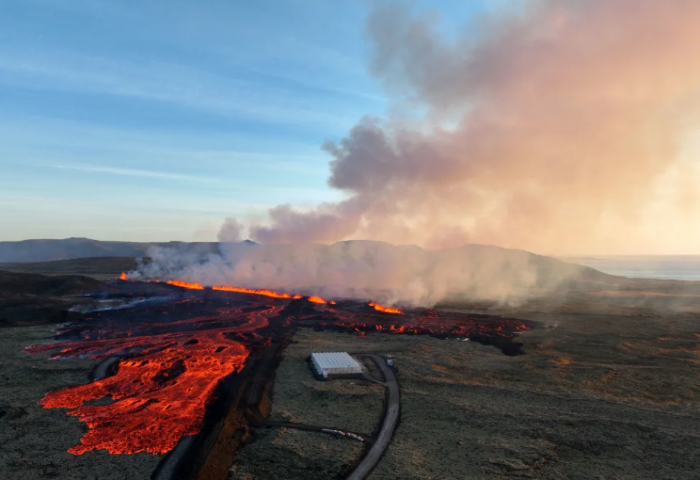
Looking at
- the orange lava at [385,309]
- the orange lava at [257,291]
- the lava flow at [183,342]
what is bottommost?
the lava flow at [183,342]

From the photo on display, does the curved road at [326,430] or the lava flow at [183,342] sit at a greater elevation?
the lava flow at [183,342]

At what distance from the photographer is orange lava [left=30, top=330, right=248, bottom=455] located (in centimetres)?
2538

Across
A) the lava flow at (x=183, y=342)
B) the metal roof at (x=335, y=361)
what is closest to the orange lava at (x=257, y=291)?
the lava flow at (x=183, y=342)

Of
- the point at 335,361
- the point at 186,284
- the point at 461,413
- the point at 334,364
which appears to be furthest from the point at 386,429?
the point at 186,284

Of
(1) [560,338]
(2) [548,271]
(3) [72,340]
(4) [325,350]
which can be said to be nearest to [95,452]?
(4) [325,350]

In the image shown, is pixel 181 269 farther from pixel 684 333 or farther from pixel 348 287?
pixel 684 333

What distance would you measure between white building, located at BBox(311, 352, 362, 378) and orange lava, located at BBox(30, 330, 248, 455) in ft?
25.6

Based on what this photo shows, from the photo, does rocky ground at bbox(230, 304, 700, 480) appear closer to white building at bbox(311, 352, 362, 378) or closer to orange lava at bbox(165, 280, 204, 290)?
white building at bbox(311, 352, 362, 378)

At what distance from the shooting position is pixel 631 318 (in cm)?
7088

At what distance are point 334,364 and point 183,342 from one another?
2126cm

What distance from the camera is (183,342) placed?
48.9 meters

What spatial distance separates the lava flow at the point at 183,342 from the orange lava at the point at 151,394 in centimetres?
7

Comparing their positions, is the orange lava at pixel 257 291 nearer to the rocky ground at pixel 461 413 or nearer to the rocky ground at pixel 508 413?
the rocky ground at pixel 461 413

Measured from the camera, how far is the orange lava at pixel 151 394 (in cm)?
2538
